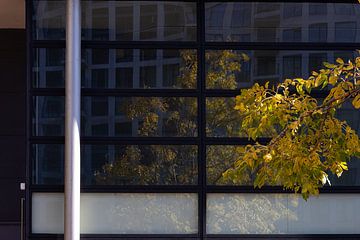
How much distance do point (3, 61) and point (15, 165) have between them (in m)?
2.07

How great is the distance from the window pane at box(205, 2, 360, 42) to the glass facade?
0.02 metres

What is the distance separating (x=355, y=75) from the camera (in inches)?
222

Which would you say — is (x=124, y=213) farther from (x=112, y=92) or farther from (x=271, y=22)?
(x=271, y=22)

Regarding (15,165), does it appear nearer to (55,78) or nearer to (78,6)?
(55,78)

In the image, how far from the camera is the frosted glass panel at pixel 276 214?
9.68 meters

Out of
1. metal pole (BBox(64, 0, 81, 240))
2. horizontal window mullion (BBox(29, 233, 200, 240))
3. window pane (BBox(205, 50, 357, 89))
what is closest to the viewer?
metal pole (BBox(64, 0, 81, 240))

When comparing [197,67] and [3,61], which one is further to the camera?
[3,61]

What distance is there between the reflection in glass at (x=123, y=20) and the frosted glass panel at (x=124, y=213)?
237 cm

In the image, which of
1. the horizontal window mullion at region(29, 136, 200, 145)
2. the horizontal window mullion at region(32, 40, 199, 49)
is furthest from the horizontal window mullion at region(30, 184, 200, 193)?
the horizontal window mullion at region(32, 40, 199, 49)

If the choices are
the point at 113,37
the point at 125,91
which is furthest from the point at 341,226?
the point at 113,37

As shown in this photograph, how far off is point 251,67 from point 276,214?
87.9 inches

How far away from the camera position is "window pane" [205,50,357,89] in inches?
386

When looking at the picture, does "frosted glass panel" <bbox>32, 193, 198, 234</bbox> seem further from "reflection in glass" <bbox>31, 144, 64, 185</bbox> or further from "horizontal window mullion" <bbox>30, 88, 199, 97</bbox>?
"horizontal window mullion" <bbox>30, 88, 199, 97</bbox>

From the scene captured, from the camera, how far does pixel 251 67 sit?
9.84 m
